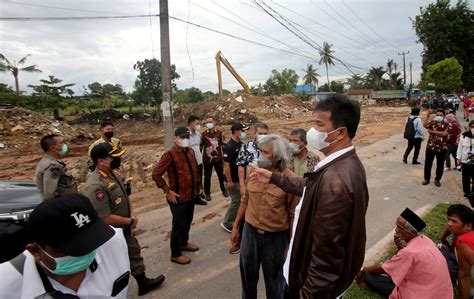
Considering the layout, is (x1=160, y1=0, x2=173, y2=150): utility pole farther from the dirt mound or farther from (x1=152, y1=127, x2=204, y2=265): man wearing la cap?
the dirt mound

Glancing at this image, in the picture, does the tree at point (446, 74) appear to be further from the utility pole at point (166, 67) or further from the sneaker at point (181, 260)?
the sneaker at point (181, 260)

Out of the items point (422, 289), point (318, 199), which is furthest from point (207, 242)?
point (318, 199)

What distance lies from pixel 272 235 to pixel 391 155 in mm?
8826

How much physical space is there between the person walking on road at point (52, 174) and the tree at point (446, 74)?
36385mm

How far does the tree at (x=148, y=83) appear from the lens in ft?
90.3

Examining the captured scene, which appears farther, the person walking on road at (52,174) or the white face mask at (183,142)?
the white face mask at (183,142)

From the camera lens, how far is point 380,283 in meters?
3.01

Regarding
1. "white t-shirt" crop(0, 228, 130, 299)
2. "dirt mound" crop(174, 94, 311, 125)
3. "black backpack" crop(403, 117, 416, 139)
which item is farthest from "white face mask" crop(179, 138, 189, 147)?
"dirt mound" crop(174, 94, 311, 125)

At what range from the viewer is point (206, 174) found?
6.36 meters

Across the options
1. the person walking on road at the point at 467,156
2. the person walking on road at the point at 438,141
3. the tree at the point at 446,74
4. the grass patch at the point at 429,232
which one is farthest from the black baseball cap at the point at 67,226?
the tree at the point at 446,74

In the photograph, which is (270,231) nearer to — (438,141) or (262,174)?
(262,174)

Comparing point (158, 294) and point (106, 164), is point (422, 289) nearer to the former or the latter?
point (158, 294)

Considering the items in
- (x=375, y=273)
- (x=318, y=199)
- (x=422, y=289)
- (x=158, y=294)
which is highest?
(x=318, y=199)

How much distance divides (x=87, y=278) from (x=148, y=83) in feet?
95.5
